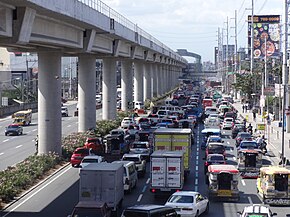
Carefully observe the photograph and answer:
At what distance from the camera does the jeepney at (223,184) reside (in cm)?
3125

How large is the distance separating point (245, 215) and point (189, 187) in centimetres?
1236

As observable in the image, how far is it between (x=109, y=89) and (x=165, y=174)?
45.9m

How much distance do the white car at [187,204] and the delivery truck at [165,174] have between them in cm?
411

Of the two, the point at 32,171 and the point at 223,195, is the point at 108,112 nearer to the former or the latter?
the point at 32,171

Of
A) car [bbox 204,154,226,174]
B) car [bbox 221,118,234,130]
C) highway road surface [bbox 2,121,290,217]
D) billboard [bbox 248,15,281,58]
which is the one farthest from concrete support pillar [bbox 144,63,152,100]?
car [bbox 204,154,226,174]

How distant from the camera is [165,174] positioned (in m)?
31.9

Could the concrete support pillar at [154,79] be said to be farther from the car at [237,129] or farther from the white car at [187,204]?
the white car at [187,204]

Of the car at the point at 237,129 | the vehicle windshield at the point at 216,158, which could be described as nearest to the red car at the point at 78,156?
the vehicle windshield at the point at 216,158

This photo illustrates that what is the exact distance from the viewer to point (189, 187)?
3575cm

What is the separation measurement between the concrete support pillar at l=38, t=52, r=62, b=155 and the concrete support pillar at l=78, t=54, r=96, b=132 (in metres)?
15.0

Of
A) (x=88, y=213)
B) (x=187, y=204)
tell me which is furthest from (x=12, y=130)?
(x=88, y=213)

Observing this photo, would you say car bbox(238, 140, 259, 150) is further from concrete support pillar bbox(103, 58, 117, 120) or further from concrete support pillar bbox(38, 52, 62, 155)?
concrete support pillar bbox(103, 58, 117, 120)

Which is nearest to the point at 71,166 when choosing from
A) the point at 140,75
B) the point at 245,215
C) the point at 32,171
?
the point at 32,171

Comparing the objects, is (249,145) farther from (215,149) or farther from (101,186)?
(101,186)
